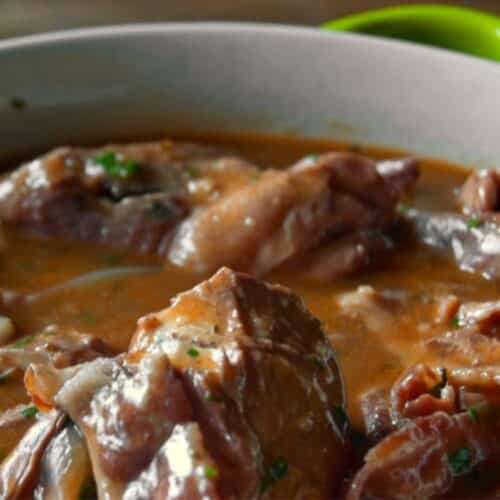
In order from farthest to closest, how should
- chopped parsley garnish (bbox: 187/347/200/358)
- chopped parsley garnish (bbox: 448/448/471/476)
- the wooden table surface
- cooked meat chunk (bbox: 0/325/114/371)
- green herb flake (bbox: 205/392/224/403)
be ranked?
the wooden table surface < cooked meat chunk (bbox: 0/325/114/371) < chopped parsley garnish (bbox: 448/448/471/476) < chopped parsley garnish (bbox: 187/347/200/358) < green herb flake (bbox: 205/392/224/403)

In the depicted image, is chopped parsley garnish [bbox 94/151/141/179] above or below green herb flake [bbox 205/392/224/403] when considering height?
below

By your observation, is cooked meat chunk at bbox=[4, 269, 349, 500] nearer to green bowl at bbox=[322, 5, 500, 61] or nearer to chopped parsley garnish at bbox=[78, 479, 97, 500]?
chopped parsley garnish at bbox=[78, 479, 97, 500]

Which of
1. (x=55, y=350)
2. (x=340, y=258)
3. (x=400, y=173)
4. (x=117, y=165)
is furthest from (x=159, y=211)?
(x=400, y=173)

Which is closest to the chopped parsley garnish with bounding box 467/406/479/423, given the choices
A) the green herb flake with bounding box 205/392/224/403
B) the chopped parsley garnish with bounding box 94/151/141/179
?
the green herb flake with bounding box 205/392/224/403

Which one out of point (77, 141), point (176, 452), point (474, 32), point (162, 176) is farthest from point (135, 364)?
point (474, 32)

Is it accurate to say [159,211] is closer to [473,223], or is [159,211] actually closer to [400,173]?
[400,173]

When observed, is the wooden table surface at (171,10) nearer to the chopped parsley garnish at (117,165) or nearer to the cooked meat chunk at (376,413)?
the chopped parsley garnish at (117,165)
